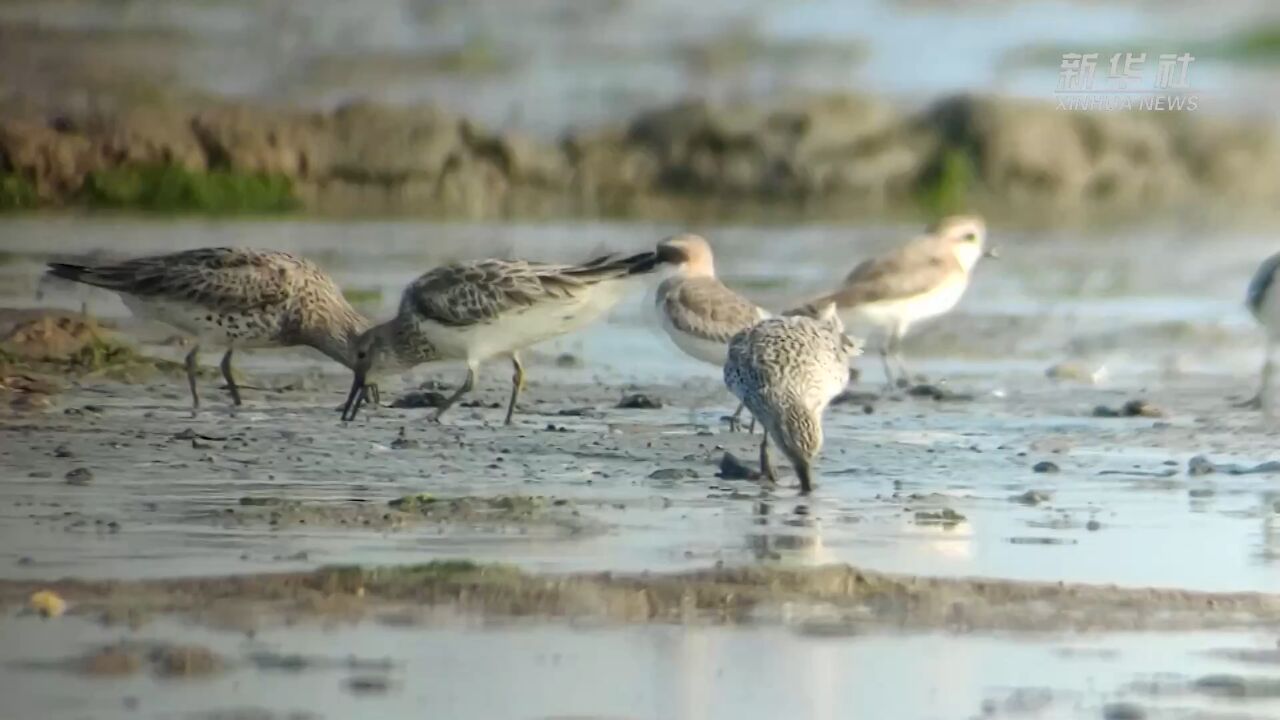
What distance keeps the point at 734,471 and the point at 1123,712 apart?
4.19 meters

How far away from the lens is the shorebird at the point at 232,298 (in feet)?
40.2

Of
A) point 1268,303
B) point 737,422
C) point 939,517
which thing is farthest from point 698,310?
point 939,517

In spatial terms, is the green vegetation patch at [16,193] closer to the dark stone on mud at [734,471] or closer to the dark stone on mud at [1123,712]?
the dark stone on mud at [734,471]

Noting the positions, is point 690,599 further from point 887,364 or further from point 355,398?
point 887,364

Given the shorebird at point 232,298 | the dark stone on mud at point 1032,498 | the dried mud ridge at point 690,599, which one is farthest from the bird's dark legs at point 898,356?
the dried mud ridge at point 690,599

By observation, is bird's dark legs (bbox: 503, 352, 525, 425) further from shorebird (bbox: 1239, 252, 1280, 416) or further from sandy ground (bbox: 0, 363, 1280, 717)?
shorebird (bbox: 1239, 252, 1280, 416)

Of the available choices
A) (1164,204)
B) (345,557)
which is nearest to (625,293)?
(345,557)

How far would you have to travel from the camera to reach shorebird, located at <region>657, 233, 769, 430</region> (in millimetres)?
12359

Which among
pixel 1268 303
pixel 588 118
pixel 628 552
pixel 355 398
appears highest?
pixel 588 118

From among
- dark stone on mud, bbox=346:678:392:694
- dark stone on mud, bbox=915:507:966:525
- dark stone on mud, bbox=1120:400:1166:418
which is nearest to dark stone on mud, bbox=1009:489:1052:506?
dark stone on mud, bbox=915:507:966:525

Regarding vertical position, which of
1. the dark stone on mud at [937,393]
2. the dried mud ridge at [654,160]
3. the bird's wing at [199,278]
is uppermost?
the dried mud ridge at [654,160]

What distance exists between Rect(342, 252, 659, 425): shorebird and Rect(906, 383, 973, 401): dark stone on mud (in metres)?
1.94

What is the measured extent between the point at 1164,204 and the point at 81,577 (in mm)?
19772

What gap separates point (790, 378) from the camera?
1014 centimetres
